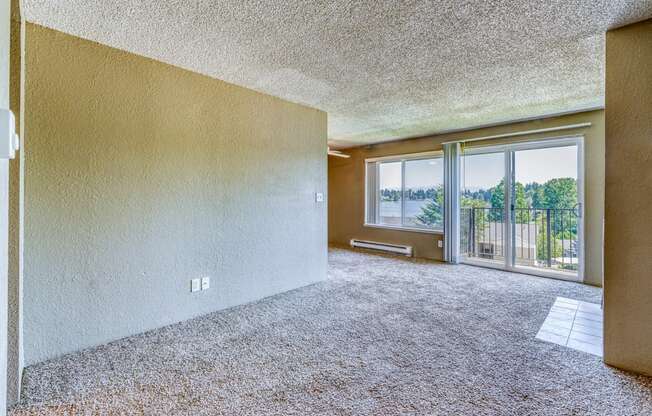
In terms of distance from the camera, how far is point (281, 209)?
3.53 m

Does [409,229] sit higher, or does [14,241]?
[14,241]

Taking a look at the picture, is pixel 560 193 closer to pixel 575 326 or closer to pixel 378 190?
pixel 575 326

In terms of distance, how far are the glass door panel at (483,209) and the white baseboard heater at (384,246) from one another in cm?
92

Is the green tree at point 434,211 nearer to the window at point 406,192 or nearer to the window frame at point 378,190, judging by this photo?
the window at point 406,192

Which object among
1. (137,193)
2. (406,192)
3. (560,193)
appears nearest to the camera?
(137,193)

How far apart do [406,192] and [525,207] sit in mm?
1983

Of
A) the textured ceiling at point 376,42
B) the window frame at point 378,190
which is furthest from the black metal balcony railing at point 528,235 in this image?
the textured ceiling at point 376,42

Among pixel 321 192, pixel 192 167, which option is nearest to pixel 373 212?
pixel 321 192

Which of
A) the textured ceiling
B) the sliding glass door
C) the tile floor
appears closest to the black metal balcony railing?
the sliding glass door

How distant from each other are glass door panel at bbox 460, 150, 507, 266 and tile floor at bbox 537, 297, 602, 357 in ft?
5.21

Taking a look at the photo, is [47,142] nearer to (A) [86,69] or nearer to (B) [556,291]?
(A) [86,69]

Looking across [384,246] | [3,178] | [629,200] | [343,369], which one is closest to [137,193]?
[3,178]

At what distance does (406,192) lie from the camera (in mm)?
5938

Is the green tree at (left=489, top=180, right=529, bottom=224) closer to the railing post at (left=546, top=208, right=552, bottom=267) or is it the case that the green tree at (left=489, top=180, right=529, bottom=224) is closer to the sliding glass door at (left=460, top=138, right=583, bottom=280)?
the sliding glass door at (left=460, top=138, right=583, bottom=280)
